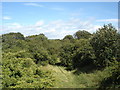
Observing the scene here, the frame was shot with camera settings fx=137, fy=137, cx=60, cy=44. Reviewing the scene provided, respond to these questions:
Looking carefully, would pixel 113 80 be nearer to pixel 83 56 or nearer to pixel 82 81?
pixel 82 81

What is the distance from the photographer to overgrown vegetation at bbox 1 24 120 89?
702 cm

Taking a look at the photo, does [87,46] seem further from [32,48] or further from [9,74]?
[9,74]

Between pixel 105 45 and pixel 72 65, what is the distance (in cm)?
552

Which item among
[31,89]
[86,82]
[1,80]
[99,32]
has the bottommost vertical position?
[86,82]

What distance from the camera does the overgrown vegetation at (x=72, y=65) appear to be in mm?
7020

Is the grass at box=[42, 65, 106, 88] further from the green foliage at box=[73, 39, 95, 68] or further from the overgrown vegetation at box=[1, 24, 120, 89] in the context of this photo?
the green foliage at box=[73, 39, 95, 68]

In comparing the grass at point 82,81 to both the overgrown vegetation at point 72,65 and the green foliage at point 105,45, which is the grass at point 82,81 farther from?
the green foliage at point 105,45

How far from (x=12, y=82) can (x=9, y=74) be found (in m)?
0.67

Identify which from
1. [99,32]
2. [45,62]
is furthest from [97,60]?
[45,62]

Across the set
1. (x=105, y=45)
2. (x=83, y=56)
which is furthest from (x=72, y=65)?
(x=105, y=45)

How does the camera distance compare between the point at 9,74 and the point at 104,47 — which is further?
the point at 104,47

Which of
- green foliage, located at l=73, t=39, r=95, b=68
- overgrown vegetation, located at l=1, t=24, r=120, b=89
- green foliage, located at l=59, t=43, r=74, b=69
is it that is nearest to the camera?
overgrown vegetation, located at l=1, t=24, r=120, b=89

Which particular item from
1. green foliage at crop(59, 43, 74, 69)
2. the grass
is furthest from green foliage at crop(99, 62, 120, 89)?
green foliage at crop(59, 43, 74, 69)

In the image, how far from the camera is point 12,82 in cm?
626
